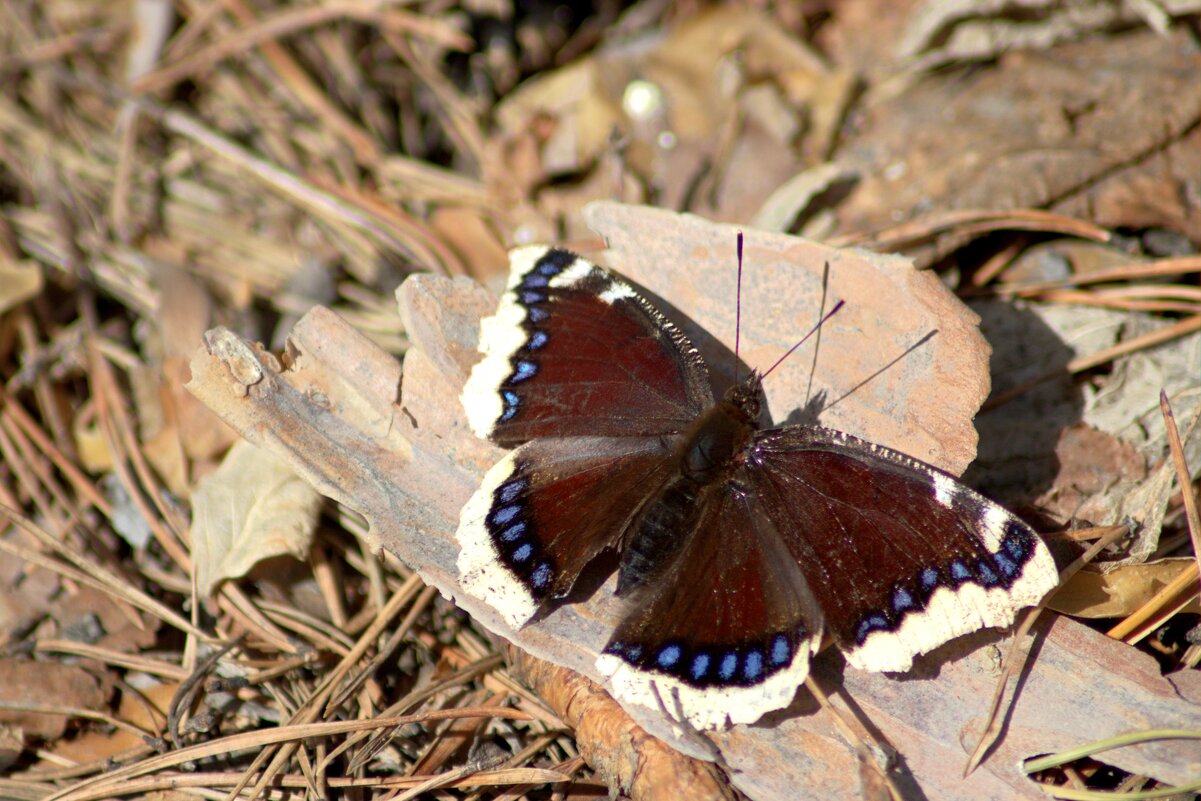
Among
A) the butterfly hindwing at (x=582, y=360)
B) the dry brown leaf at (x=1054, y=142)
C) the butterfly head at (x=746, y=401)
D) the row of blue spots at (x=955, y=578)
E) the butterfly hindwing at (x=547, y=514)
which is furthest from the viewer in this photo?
the dry brown leaf at (x=1054, y=142)

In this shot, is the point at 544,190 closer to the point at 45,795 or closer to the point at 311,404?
the point at 311,404

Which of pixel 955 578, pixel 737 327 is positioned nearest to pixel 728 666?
pixel 955 578

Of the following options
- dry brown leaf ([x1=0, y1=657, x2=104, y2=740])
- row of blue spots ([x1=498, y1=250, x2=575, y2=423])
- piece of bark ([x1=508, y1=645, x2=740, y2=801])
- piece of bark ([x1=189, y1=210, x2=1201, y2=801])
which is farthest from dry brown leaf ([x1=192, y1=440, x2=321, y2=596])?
piece of bark ([x1=508, y1=645, x2=740, y2=801])

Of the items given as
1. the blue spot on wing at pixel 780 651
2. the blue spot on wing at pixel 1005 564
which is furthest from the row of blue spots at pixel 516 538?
the blue spot on wing at pixel 1005 564

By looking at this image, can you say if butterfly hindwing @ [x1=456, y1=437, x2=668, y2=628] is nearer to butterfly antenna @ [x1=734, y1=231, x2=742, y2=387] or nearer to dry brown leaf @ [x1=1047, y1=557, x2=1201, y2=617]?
butterfly antenna @ [x1=734, y1=231, x2=742, y2=387]

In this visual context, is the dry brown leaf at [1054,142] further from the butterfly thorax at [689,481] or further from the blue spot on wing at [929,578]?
the blue spot on wing at [929,578]

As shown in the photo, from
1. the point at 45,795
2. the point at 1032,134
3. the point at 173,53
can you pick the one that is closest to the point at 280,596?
the point at 45,795

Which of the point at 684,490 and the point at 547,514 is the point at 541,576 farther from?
the point at 684,490
